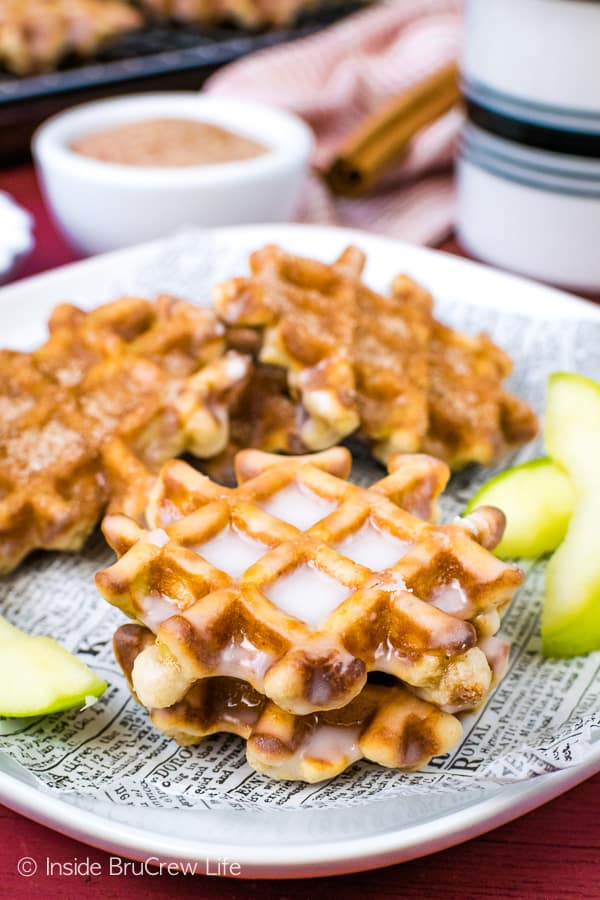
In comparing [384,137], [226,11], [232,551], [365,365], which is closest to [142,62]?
[226,11]

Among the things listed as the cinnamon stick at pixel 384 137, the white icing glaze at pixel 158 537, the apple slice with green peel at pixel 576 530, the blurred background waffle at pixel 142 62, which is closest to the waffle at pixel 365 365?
the apple slice with green peel at pixel 576 530

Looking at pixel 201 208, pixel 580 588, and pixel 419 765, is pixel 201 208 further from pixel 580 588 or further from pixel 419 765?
pixel 419 765

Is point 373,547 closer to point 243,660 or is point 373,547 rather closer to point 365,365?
point 243,660

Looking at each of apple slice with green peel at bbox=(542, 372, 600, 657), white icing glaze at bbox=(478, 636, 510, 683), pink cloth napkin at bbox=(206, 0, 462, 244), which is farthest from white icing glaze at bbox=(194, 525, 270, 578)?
pink cloth napkin at bbox=(206, 0, 462, 244)

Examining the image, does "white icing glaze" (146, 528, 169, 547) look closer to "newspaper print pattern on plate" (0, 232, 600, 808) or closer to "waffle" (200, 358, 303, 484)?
"newspaper print pattern on plate" (0, 232, 600, 808)

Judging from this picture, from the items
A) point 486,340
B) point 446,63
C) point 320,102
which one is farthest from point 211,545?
point 446,63

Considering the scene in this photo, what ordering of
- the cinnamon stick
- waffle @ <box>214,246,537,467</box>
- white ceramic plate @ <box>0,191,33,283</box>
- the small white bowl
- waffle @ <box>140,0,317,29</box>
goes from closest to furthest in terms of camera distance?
1. waffle @ <box>214,246,537,467</box>
2. white ceramic plate @ <box>0,191,33,283</box>
3. the small white bowl
4. the cinnamon stick
5. waffle @ <box>140,0,317,29</box>
